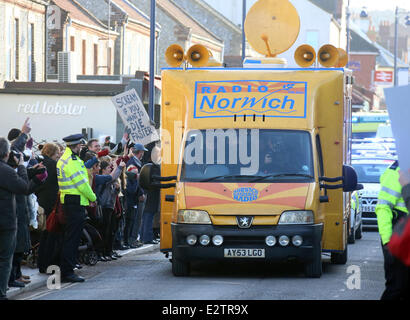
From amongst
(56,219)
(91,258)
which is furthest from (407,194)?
(91,258)

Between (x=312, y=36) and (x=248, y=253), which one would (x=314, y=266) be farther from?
(x=312, y=36)

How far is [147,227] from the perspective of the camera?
19281mm

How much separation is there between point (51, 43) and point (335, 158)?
101ft

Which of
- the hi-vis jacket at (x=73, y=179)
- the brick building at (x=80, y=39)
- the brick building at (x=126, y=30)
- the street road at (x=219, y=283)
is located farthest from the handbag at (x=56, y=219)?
the brick building at (x=126, y=30)

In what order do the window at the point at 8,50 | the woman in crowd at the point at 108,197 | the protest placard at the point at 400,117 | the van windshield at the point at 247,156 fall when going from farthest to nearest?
the window at the point at 8,50 < the woman in crowd at the point at 108,197 < the van windshield at the point at 247,156 < the protest placard at the point at 400,117

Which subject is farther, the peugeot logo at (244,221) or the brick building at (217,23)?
the brick building at (217,23)

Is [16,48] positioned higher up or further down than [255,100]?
higher up

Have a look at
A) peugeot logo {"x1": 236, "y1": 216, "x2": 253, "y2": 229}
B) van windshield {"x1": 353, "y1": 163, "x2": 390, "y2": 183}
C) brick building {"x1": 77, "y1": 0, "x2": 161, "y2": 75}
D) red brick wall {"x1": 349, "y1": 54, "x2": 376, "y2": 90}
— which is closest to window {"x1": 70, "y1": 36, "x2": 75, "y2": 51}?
brick building {"x1": 77, "y1": 0, "x2": 161, "y2": 75}

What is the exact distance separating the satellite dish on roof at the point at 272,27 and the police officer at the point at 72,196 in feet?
15.1

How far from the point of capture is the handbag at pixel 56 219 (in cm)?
1364

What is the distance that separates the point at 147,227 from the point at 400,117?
12251 mm

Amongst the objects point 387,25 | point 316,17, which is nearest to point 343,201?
point 316,17

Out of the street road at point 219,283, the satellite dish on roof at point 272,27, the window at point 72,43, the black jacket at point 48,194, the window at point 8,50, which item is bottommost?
the street road at point 219,283

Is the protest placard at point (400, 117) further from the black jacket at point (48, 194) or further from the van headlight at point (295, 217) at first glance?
the black jacket at point (48, 194)
